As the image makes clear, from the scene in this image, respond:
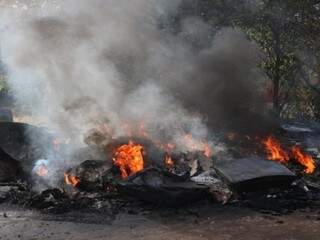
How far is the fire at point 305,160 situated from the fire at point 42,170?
6.02m

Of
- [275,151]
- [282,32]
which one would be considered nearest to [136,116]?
[275,151]

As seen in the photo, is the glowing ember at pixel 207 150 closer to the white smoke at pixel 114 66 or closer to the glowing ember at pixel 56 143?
the white smoke at pixel 114 66

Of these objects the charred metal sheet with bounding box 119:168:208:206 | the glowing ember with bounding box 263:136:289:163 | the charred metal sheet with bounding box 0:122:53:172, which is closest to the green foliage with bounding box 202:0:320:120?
the glowing ember with bounding box 263:136:289:163

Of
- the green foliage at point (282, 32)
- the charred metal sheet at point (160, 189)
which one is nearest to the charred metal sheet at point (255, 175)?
the charred metal sheet at point (160, 189)

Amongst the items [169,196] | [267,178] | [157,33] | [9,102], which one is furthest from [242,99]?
[9,102]

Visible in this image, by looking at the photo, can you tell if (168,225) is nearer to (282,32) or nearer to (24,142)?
(24,142)

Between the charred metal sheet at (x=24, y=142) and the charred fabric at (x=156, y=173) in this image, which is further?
the charred metal sheet at (x=24, y=142)

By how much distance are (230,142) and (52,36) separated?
243 inches

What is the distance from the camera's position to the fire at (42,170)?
1076cm

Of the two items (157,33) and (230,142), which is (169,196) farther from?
(157,33)

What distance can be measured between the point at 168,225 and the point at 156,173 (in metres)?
1.46

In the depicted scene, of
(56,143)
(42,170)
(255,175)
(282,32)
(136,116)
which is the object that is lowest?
(255,175)

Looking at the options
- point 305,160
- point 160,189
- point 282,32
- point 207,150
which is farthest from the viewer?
point 282,32

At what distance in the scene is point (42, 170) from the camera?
35.7ft
